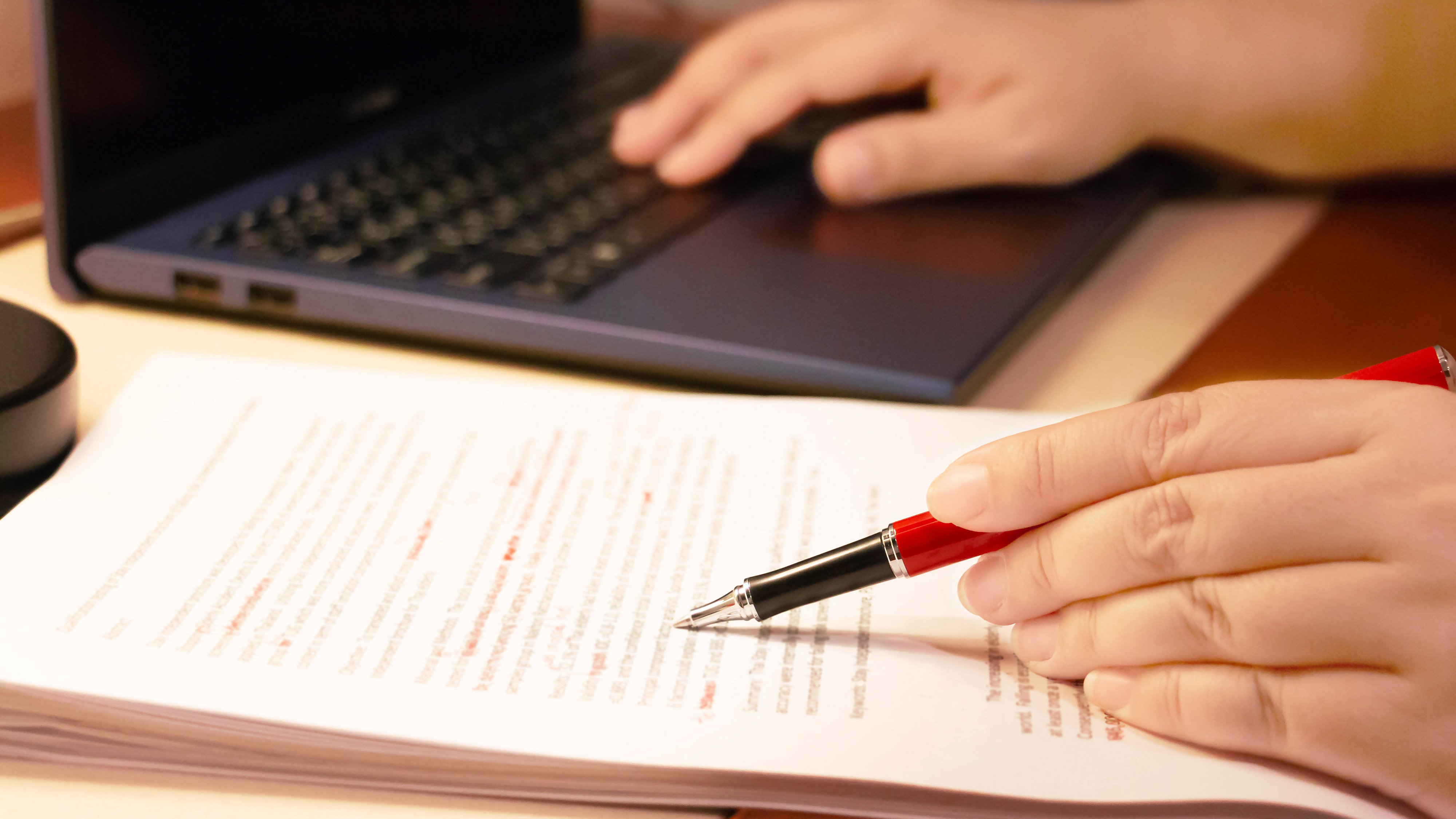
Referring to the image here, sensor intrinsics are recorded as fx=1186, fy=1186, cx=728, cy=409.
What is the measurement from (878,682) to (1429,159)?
24.9 inches

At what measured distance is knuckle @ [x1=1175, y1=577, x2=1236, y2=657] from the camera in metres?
0.35

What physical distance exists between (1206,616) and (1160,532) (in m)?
0.03

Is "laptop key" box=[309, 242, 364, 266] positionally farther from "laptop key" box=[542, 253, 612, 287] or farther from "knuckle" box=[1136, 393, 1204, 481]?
"knuckle" box=[1136, 393, 1204, 481]

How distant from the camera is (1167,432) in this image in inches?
14.2

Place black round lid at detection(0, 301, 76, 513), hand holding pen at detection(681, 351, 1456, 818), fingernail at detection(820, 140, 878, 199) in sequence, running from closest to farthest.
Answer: hand holding pen at detection(681, 351, 1456, 818) → black round lid at detection(0, 301, 76, 513) → fingernail at detection(820, 140, 878, 199)

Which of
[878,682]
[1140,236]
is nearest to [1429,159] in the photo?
[1140,236]

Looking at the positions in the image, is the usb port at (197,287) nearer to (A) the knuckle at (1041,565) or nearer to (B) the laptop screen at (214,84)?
(B) the laptop screen at (214,84)

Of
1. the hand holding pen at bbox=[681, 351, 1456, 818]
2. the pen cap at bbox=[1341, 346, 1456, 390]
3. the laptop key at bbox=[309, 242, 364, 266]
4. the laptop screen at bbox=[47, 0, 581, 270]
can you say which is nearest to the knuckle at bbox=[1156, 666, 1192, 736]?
the hand holding pen at bbox=[681, 351, 1456, 818]

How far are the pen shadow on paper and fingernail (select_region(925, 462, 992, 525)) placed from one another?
0.05 metres

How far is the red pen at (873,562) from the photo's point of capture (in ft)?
1.25

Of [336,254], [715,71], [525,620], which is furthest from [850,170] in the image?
[525,620]

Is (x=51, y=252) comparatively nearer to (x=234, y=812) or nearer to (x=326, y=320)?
(x=326, y=320)

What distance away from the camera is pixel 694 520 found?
1.49 ft

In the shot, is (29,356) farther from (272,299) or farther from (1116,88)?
(1116,88)
